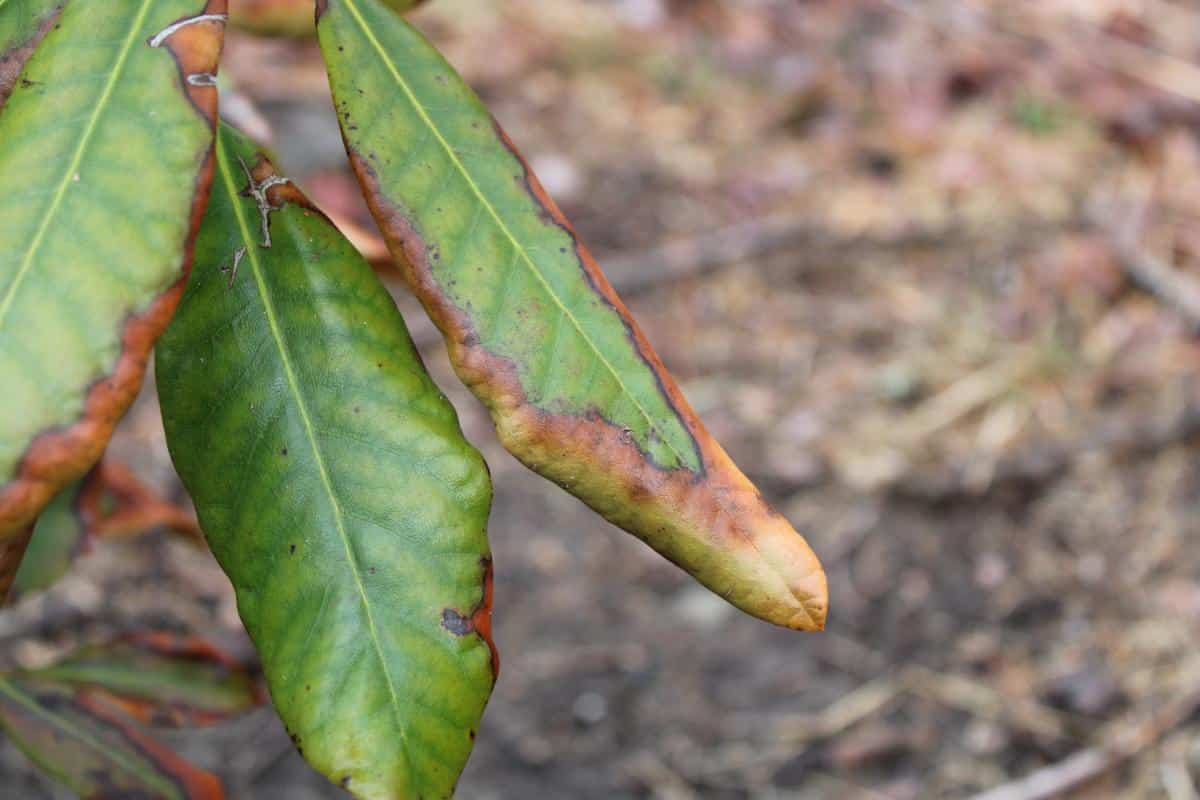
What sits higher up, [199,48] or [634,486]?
[199,48]

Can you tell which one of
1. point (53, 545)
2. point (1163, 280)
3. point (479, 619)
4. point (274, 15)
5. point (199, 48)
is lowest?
point (1163, 280)

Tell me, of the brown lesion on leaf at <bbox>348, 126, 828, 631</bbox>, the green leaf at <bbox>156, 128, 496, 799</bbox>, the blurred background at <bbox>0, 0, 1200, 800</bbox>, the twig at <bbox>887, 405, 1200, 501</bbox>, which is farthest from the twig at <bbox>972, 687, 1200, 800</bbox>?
the green leaf at <bbox>156, 128, 496, 799</bbox>

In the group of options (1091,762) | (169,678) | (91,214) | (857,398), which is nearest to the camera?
(91,214)

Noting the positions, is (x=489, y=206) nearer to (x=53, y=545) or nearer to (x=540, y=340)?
(x=540, y=340)

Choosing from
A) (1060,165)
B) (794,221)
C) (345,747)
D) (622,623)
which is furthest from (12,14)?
(1060,165)

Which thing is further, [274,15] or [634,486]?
[274,15]

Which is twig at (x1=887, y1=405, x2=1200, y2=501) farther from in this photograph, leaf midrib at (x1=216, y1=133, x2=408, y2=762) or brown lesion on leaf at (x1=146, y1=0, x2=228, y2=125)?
brown lesion on leaf at (x1=146, y1=0, x2=228, y2=125)

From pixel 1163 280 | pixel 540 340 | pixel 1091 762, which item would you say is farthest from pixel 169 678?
pixel 1163 280

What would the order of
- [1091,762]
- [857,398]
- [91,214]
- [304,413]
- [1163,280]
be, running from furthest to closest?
[1163,280] < [857,398] < [1091,762] < [304,413] < [91,214]
